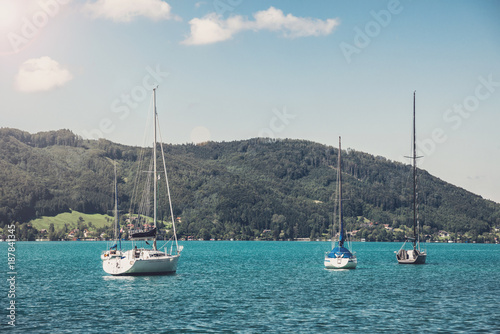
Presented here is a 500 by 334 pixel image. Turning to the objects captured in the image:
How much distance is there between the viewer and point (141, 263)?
227 feet

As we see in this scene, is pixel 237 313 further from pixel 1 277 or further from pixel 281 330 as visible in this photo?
pixel 1 277

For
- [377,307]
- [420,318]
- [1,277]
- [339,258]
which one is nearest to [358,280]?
[339,258]

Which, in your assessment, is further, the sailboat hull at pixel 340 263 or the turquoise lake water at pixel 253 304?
the sailboat hull at pixel 340 263

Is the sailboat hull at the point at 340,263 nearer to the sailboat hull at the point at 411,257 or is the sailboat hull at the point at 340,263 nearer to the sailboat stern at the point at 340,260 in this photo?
the sailboat stern at the point at 340,260

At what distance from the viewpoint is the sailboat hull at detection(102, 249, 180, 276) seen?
69.6 meters

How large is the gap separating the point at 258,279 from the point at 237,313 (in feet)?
105

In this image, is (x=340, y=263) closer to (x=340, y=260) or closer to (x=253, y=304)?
(x=340, y=260)

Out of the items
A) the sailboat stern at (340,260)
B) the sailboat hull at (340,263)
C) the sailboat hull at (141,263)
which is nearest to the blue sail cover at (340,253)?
the sailboat stern at (340,260)

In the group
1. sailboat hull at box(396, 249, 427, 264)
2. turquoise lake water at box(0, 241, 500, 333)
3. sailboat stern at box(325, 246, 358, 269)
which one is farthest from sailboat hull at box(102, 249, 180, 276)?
sailboat hull at box(396, 249, 427, 264)

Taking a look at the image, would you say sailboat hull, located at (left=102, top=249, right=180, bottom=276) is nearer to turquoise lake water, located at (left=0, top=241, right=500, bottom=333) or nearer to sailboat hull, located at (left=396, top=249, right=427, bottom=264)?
turquoise lake water, located at (left=0, top=241, right=500, bottom=333)

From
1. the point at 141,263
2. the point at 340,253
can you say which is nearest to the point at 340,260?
the point at 340,253

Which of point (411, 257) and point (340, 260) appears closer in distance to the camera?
point (340, 260)

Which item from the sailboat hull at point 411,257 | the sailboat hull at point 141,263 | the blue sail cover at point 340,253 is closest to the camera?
the sailboat hull at point 141,263

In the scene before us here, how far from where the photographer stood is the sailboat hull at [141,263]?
69625 millimetres
